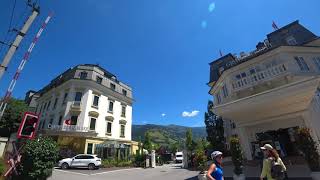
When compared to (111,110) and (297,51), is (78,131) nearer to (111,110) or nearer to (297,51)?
(111,110)

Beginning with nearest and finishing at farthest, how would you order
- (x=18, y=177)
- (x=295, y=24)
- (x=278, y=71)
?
1. (x=18, y=177)
2. (x=278, y=71)
3. (x=295, y=24)

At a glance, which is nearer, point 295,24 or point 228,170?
point 228,170

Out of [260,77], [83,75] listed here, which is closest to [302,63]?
[260,77]

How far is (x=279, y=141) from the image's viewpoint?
54.0 feet

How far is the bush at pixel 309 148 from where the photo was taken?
31.0ft

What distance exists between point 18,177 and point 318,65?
22.1 m

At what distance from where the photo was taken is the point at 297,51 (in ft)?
53.6

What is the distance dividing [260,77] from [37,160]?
15255 mm

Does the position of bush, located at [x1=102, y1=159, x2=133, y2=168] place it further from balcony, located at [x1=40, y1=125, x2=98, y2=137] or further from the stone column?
the stone column

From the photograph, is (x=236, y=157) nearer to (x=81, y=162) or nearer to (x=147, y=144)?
(x=81, y=162)

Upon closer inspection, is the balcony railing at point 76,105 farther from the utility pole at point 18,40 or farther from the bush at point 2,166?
the bush at point 2,166

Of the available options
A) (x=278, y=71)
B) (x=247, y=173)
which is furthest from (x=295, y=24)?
(x=247, y=173)

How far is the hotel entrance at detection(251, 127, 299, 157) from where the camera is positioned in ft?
52.1

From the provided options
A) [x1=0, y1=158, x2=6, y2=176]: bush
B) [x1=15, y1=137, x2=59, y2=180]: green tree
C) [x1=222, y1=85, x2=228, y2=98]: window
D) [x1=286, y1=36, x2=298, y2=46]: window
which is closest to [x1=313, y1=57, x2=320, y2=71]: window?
[x1=286, y1=36, x2=298, y2=46]: window
